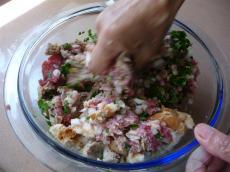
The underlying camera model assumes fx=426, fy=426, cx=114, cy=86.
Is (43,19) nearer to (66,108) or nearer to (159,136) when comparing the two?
(66,108)

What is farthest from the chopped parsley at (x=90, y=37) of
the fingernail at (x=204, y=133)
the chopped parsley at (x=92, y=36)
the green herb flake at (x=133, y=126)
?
the fingernail at (x=204, y=133)

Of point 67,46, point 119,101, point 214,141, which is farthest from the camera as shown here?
point 67,46

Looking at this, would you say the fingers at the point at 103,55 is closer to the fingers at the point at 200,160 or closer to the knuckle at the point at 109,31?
the knuckle at the point at 109,31

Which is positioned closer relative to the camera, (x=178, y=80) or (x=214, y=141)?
(x=214, y=141)

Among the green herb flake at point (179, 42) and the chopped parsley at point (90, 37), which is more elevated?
the chopped parsley at point (90, 37)

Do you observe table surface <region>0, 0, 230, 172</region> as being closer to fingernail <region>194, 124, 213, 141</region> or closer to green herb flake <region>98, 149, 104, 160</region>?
green herb flake <region>98, 149, 104, 160</region>

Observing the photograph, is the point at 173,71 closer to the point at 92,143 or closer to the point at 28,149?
the point at 92,143

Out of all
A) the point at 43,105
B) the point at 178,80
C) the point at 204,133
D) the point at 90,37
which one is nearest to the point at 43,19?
the point at 90,37
